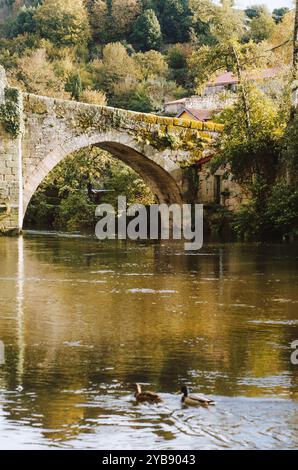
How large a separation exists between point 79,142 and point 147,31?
2254 inches

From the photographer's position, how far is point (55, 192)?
4194cm

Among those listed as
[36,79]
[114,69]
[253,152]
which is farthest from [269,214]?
[114,69]

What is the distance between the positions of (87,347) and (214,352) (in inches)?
44.9

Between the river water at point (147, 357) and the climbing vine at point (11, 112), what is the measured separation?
→ 10.3 meters

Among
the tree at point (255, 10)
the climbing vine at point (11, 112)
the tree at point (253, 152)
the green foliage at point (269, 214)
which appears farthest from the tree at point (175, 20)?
the climbing vine at point (11, 112)

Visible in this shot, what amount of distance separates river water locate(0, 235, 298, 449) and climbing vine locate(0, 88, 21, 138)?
1030 cm

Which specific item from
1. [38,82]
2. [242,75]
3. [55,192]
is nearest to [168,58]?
[38,82]

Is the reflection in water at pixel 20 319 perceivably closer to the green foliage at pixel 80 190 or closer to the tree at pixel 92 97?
the green foliage at pixel 80 190

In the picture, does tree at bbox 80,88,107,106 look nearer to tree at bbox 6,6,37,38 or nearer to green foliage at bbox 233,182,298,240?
tree at bbox 6,6,37,38

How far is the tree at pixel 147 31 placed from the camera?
82312mm

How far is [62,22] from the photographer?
80.8 meters

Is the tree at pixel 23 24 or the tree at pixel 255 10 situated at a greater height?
the tree at pixel 255 10

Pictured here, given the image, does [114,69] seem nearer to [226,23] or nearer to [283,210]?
[226,23]

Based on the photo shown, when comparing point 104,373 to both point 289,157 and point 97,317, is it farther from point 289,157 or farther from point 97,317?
point 289,157
